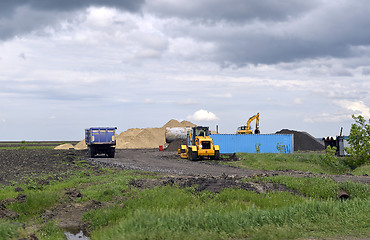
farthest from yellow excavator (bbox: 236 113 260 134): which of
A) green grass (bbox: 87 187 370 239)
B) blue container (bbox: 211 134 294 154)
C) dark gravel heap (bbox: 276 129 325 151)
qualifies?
green grass (bbox: 87 187 370 239)

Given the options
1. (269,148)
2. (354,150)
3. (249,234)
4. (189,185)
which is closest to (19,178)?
(189,185)

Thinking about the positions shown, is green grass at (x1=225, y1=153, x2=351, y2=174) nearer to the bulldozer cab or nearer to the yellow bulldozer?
the yellow bulldozer

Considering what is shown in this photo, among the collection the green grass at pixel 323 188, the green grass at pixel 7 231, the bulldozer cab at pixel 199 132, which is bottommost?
the green grass at pixel 7 231

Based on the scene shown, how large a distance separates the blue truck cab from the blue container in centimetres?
1269

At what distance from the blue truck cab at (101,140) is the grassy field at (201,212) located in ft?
76.6

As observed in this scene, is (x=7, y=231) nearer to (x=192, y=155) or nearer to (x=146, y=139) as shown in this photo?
(x=192, y=155)

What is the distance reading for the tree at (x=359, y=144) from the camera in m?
35.1

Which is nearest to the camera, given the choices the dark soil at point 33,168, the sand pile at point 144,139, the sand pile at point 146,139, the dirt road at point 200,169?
the dirt road at point 200,169

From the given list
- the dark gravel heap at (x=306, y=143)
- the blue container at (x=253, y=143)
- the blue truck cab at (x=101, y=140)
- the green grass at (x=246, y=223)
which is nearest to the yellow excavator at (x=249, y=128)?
the blue container at (x=253, y=143)

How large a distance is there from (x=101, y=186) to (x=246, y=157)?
23028mm

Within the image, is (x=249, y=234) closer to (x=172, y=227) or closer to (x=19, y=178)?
(x=172, y=227)

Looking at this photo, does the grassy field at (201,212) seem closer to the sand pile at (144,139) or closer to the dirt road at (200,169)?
the dirt road at (200,169)

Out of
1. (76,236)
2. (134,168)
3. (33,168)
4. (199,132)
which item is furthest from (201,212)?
(199,132)

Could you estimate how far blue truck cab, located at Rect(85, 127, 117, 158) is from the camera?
43.6 metres
